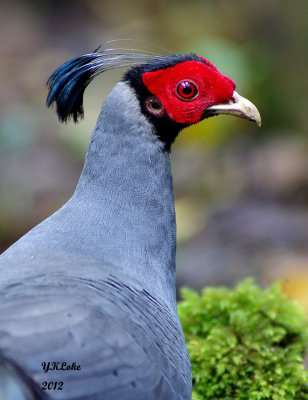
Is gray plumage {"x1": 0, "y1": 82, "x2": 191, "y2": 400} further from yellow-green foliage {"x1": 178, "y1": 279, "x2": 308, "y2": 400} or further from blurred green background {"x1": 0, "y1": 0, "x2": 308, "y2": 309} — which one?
blurred green background {"x1": 0, "y1": 0, "x2": 308, "y2": 309}

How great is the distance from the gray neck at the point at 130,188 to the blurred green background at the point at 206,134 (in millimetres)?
2735

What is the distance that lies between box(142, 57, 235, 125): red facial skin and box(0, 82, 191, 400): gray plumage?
0.50 feet

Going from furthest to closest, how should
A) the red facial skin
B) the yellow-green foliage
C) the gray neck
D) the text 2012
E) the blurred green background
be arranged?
the blurred green background
the yellow-green foliage
the red facial skin
the gray neck
the text 2012

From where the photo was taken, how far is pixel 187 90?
330 cm

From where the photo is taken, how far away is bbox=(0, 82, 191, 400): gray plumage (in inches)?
87.7

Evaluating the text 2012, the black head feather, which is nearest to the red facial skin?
the black head feather

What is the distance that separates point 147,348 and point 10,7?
481 inches

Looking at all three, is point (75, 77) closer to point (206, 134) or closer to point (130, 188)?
point (130, 188)

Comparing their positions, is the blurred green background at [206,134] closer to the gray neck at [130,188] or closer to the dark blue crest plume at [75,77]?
the gray neck at [130,188]

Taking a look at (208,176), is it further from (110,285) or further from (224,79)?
(110,285)

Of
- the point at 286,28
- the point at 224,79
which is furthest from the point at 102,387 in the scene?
the point at 286,28

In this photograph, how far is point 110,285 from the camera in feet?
8.79

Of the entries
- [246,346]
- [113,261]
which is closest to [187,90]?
[113,261]

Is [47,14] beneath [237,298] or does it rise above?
above
